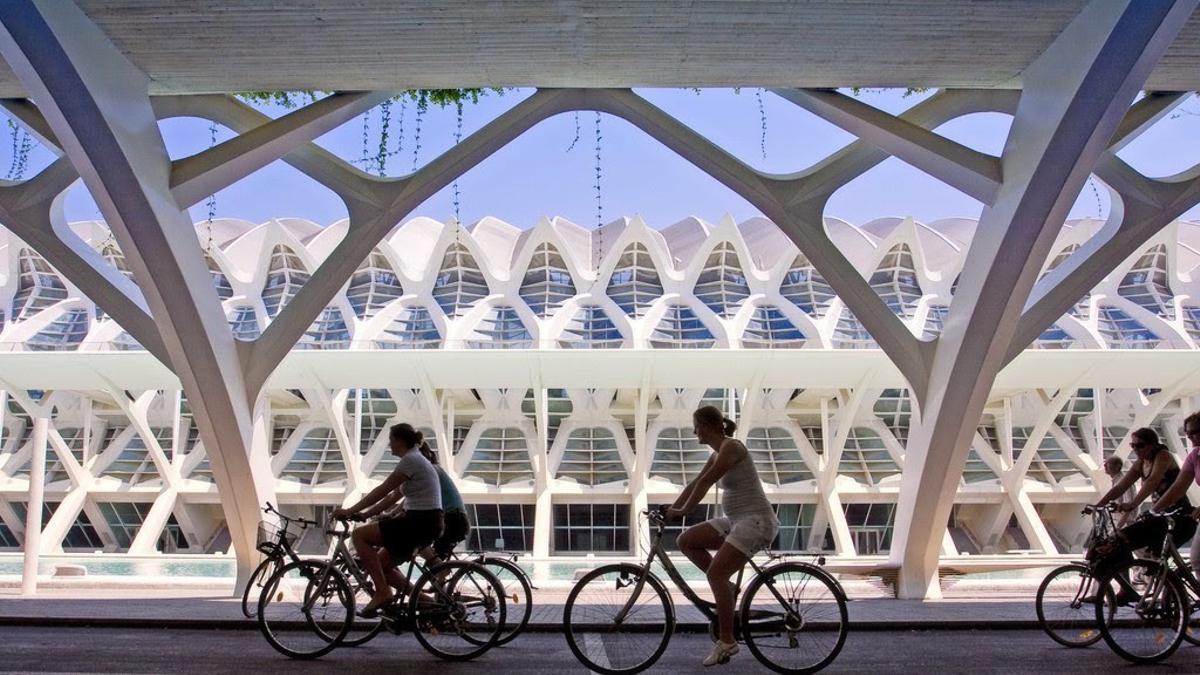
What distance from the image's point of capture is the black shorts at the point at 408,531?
19.3ft

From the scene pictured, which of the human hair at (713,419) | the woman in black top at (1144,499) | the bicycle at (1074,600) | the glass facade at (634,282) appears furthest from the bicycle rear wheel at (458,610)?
the glass facade at (634,282)

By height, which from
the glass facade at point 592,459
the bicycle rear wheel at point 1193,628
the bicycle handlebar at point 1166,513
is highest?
the bicycle handlebar at point 1166,513

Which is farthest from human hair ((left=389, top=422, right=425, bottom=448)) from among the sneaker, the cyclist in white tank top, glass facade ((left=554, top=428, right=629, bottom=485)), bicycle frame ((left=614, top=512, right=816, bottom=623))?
glass facade ((left=554, top=428, right=629, bottom=485))

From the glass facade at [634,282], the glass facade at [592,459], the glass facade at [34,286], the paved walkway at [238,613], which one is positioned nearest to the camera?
the paved walkway at [238,613]

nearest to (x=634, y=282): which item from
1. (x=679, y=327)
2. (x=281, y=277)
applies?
(x=679, y=327)

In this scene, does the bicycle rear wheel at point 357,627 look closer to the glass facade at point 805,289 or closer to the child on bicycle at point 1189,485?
the child on bicycle at point 1189,485

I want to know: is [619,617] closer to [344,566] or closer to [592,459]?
[344,566]

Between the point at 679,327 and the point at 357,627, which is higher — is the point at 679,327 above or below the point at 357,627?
below

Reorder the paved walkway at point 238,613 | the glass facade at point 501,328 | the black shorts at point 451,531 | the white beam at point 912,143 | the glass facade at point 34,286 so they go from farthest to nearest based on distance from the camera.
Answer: the glass facade at point 34,286 → the glass facade at point 501,328 → the white beam at point 912,143 → the paved walkway at point 238,613 → the black shorts at point 451,531

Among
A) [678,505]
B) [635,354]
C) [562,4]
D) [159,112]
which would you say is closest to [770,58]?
[562,4]

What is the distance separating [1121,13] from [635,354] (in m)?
18.3

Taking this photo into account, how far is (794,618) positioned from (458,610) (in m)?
2.21

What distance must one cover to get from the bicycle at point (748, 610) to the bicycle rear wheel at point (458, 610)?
→ 76 cm

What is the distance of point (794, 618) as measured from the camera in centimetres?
530
